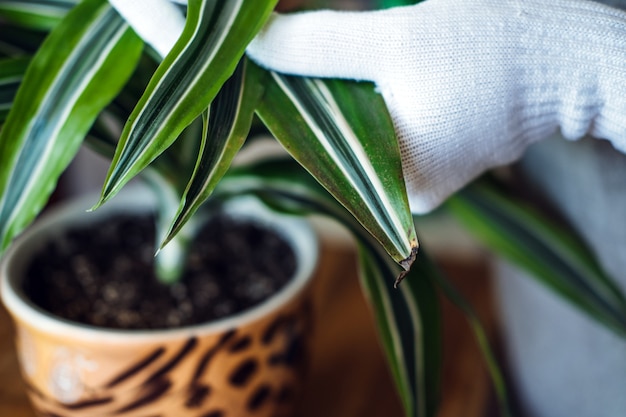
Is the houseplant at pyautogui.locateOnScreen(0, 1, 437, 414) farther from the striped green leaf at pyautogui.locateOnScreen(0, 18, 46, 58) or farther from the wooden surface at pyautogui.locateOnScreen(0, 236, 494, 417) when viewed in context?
the wooden surface at pyautogui.locateOnScreen(0, 236, 494, 417)

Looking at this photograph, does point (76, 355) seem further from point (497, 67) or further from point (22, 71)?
point (497, 67)

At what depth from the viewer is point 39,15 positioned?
18.0 inches

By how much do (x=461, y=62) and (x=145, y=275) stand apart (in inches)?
14.3

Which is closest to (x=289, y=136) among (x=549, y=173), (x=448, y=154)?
(x=448, y=154)

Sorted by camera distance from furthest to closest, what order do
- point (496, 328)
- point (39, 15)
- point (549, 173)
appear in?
point (496, 328) < point (549, 173) < point (39, 15)

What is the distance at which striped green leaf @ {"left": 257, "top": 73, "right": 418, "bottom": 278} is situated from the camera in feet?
0.99

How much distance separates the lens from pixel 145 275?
0.58 meters

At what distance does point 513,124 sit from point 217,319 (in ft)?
0.93

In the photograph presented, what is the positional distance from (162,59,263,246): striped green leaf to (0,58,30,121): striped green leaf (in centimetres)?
17

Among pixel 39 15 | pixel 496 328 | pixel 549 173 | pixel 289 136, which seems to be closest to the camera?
pixel 289 136

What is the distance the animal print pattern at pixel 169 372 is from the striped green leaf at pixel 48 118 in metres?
0.12

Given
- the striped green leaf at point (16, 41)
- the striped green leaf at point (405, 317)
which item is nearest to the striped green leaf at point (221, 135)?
the striped green leaf at point (405, 317)

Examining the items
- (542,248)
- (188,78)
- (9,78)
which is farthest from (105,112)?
(542,248)

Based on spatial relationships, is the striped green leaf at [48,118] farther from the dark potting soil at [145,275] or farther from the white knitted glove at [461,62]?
the dark potting soil at [145,275]
